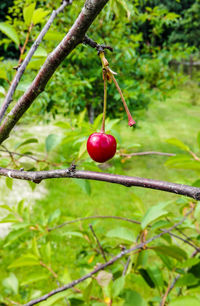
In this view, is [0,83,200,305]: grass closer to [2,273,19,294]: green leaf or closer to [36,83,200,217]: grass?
[36,83,200,217]: grass

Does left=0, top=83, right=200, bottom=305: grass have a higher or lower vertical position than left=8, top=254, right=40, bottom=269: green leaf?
lower

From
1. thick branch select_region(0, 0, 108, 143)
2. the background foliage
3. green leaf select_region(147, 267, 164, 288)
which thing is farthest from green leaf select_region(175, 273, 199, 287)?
thick branch select_region(0, 0, 108, 143)

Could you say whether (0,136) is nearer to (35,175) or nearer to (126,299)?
(35,175)

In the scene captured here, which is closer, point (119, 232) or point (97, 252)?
point (119, 232)

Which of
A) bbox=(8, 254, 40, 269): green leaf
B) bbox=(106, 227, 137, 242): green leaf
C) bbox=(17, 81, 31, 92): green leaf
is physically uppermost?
bbox=(17, 81, 31, 92): green leaf

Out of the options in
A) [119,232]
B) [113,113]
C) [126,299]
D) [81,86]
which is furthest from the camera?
[113,113]

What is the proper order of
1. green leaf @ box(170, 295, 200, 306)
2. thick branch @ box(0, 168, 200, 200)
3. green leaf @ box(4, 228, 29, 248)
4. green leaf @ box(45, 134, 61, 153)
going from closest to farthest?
1. thick branch @ box(0, 168, 200, 200)
2. green leaf @ box(170, 295, 200, 306)
3. green leaf @ box(45, 134, 61, 153)
4. green leaf @ box(4, 228, 29, 248)

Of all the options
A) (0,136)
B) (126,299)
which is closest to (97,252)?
(126,299)

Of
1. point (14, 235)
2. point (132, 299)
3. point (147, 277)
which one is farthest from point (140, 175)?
point (132, 299)

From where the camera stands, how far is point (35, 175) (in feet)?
1.45

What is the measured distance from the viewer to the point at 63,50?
0.40 m

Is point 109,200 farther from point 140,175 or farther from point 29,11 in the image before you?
point 29,11

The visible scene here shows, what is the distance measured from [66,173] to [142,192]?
12.8ft

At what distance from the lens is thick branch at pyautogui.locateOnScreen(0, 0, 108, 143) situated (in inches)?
14.1
